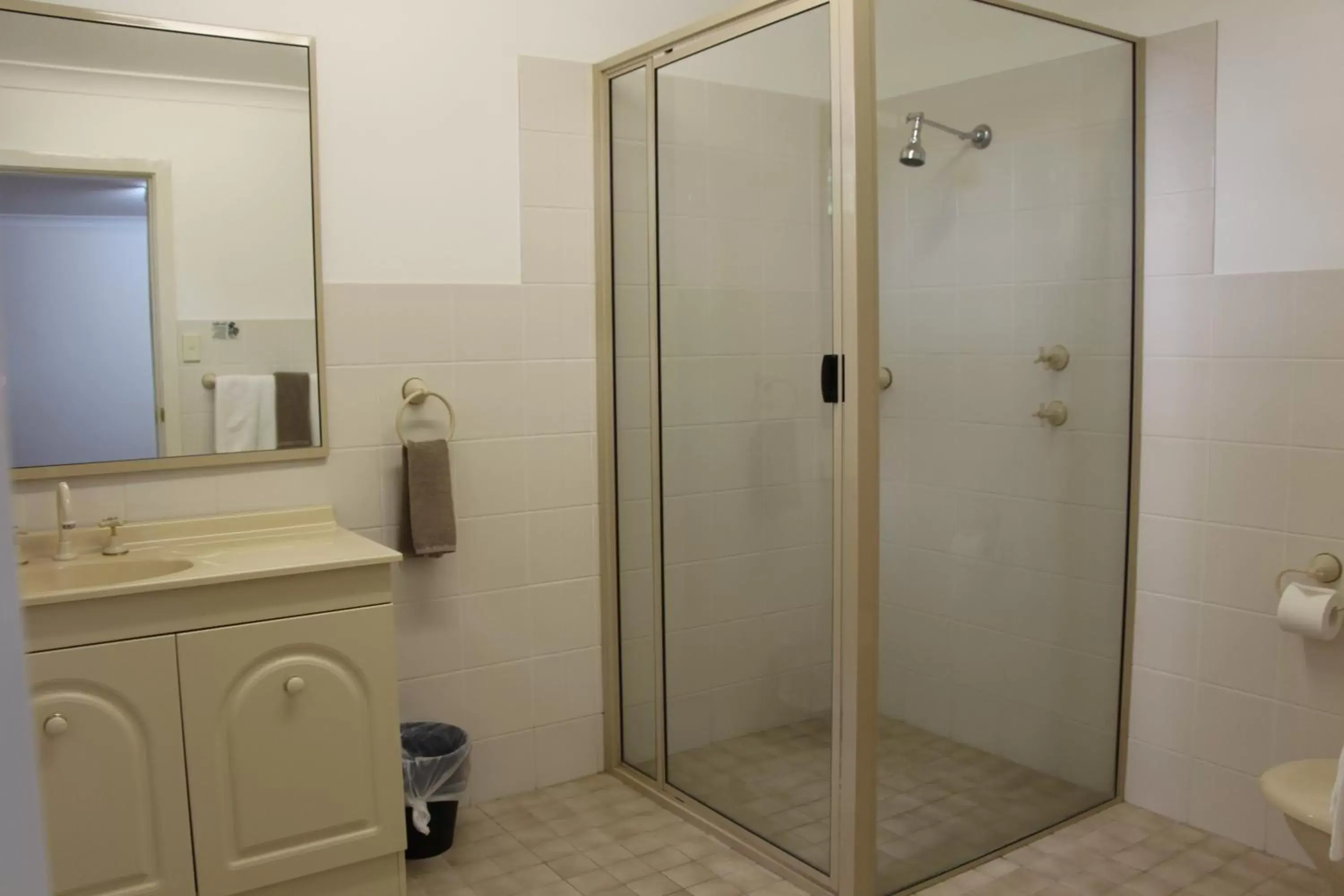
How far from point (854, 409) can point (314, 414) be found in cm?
129

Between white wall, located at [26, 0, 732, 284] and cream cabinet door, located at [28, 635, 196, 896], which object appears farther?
white wall, located at [26, 0, 732, 284]

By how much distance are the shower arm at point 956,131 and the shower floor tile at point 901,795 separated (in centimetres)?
132

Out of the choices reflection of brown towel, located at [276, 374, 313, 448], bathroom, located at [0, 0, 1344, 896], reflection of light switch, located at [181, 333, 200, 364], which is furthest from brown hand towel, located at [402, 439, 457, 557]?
reflection of light switch, located at [181, 333, 200, 364]

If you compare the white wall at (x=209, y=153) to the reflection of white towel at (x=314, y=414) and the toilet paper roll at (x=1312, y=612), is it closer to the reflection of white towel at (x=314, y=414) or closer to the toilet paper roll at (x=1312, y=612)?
the reflection of white towel at (x=314, y=414)

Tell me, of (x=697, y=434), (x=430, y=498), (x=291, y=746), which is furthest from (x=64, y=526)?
(x=697, y=434)

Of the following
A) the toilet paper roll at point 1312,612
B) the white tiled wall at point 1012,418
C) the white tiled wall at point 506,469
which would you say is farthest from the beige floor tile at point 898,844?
the toilet paper roll at point 1312,612

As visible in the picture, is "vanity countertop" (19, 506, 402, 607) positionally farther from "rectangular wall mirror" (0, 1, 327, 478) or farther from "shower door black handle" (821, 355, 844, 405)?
"shower door black handle" (821, 355, 844, 405)

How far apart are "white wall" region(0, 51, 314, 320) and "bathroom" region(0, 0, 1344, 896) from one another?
0.03 feet

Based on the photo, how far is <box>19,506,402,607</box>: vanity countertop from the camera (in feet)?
6.91

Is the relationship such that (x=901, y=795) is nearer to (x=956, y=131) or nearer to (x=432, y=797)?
(x=432, y=797)

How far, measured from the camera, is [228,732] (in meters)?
2.18

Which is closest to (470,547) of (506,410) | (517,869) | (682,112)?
(506,410)

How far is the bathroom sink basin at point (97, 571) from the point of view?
222cm

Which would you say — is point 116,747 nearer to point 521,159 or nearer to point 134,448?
point 134,448
